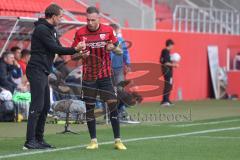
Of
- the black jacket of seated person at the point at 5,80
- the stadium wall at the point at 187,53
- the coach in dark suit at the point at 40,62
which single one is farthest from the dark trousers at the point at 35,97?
the stadium wall at the point at 187,53

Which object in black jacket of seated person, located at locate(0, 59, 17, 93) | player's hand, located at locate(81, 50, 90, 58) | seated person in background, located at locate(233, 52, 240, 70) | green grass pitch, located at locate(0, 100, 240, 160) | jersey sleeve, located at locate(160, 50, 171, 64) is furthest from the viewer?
seated person in background, located at locate(233, 52, 240, 70)

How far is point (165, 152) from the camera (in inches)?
451

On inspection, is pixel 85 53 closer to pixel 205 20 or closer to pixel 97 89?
pixel 97 89

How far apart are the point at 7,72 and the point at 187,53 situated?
11.4m

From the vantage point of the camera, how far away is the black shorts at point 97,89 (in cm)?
1205

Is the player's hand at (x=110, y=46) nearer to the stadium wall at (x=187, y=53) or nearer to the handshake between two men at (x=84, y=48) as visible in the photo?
the handshake between two men at (x=84, y=48)

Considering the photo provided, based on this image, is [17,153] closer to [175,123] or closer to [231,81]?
[175,123]

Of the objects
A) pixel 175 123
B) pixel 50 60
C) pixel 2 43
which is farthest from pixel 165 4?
pixel 50 60

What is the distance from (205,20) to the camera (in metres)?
30.5

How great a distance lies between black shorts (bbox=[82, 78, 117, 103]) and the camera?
12.0 m

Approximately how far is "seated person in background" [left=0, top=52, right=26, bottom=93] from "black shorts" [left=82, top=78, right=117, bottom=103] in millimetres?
6425

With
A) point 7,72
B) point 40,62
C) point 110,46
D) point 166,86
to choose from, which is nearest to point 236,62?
point 166,86

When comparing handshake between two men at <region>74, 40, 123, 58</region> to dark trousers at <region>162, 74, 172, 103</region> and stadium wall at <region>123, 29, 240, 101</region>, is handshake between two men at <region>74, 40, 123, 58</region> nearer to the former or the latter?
dark trousers at <region>162, 74, 172, 103</region>

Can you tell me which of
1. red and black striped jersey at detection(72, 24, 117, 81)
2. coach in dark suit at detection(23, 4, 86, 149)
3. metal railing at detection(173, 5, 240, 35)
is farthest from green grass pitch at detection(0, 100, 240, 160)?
metal railing at detection(173, 5, 240, 35)
